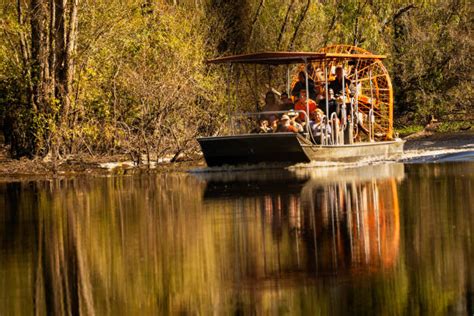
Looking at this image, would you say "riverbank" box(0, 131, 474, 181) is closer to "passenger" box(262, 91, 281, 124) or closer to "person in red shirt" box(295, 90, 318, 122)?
"passenger" box(262, 91, 281, 124)

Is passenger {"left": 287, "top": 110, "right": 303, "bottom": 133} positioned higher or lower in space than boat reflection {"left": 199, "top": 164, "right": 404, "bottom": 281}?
higher

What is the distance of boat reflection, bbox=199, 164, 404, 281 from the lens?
13.8 metres

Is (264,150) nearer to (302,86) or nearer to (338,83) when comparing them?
(302,86)

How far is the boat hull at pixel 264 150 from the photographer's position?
31062 mm

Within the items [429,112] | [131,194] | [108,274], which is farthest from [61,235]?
[429,112]

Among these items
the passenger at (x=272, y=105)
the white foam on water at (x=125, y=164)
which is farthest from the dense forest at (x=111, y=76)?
the passenger at (x=272, y=105)

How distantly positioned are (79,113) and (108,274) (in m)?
23.1

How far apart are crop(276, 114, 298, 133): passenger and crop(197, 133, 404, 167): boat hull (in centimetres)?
76

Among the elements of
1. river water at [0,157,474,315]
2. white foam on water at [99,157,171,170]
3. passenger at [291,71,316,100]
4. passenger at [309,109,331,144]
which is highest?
passenger at [291,71,316,100]

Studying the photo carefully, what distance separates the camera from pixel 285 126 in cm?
3225

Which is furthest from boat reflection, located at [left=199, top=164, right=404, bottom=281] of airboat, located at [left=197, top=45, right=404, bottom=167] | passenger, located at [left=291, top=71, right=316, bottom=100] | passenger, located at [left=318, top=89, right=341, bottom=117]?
passenger, located at [left=291, top=71, right=316, bottom=100]

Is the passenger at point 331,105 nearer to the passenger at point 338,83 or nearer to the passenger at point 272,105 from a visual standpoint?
the passenger at point 338,83

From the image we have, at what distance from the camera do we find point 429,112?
52094mm

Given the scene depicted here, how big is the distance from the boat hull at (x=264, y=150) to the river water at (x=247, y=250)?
5010 mm
